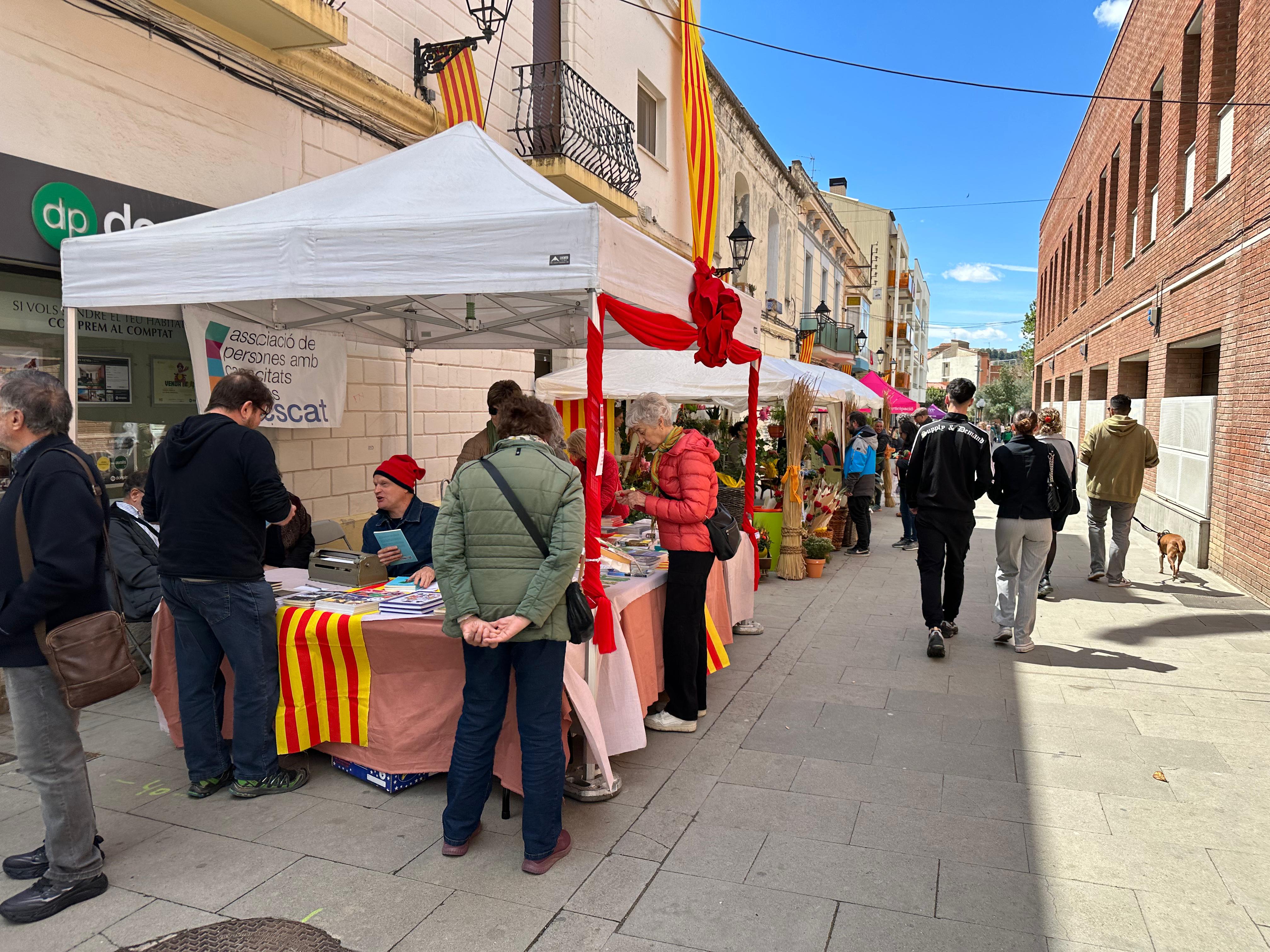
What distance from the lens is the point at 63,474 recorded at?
2748 millimetres


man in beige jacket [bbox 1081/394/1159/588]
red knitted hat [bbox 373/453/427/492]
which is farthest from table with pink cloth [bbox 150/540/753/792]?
man in beige jacket [bbox 1081/394/1159/588]

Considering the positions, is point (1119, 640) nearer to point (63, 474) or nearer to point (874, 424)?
point (63, 474)

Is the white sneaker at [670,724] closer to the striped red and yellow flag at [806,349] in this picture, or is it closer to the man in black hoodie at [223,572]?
the man in black hoodie at [223,572]

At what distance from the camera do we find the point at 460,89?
7.91 m

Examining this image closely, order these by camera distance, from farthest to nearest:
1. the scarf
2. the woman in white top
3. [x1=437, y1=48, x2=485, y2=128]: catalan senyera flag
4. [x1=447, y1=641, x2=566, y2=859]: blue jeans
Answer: [x1=437, y1=48, x2=485, y2=128]: catalan senyera flag
the woman in white top
the scarf
[x1=447, y1=641, x2=566, y2=859]: blue jeans

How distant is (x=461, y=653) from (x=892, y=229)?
44.1 metres

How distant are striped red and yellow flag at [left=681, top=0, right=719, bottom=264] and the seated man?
12.4ft

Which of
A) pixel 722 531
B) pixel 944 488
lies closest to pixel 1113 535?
pixel 944 488

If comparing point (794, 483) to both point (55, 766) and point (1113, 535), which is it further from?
point (55, 766)

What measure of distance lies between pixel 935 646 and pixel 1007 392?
5352 cm

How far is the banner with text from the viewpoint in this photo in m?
5.33

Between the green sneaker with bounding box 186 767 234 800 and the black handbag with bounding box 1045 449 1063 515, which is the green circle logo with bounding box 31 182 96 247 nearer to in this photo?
the green sneaker with bounding box 186 767 234 800

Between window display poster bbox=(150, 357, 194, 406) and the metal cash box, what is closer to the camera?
the metal cash box

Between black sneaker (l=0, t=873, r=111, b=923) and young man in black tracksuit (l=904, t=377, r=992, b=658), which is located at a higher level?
young man in black tracksuit (l=904, t=377, r=992, b=658)
